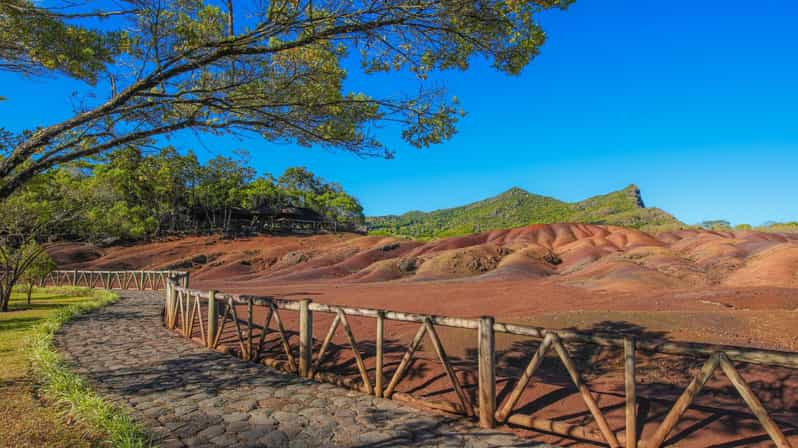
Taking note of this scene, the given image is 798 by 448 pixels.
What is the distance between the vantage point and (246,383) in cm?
720

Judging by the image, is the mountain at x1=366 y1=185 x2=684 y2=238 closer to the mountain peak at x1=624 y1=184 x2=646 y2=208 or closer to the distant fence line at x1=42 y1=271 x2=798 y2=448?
the mountain peak at x1=624 y1=184 x2=646 y2=208

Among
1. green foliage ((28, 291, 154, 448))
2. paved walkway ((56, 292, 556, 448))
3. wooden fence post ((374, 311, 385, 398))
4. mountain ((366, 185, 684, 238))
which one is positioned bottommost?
paved walkway ((56, 292, 556, 448))

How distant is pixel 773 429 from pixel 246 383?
254 inches

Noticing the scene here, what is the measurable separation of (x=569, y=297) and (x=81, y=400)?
607 inches

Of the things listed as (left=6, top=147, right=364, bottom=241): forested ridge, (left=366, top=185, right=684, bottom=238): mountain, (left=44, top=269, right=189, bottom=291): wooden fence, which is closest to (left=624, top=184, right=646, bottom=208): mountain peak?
(left=366, top=185, right=684, bottom=238): mountain

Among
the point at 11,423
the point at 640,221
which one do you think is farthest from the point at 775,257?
the point at 640,221

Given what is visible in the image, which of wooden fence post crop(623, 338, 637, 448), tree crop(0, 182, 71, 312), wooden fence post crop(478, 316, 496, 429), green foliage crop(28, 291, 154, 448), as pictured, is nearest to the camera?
wooden fence post crop(623, 338, 637, 448)

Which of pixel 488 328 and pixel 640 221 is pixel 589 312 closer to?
pixel 488 328

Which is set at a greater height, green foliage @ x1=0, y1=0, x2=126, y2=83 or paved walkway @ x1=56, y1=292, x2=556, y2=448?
green foliage @ x1=0, y1=0, x2=126, y2=83

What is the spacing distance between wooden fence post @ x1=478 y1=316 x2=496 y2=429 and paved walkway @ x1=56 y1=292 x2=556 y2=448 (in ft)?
0.70

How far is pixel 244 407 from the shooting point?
6.04 meters

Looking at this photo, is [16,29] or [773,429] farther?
[16,29]

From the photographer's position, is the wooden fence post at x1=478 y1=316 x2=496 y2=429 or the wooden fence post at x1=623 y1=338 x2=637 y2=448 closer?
the wooden fence post at x1=623 y1=338 x2=637 y2=448

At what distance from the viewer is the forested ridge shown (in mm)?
15755
